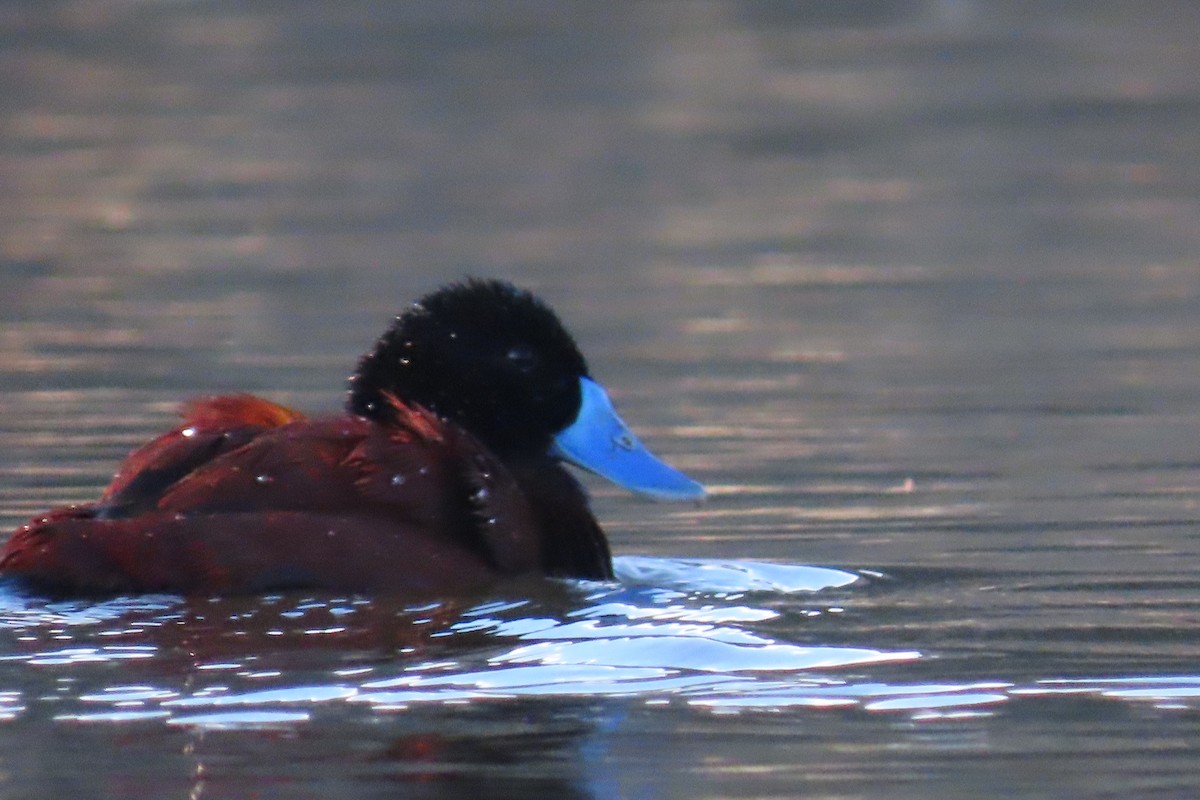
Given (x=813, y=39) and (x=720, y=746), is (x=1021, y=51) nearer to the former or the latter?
(x=813, y=39)

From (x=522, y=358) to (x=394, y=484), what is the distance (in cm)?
77

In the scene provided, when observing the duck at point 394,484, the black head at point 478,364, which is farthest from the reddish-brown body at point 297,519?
the black head at point 478,364

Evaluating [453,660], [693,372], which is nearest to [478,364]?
[453,660]

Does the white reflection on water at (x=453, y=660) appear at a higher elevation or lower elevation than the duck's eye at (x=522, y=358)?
lower

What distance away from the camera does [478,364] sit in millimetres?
6496

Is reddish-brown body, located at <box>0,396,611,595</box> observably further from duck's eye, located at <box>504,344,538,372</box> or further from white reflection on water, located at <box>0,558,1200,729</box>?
duck's eye, located at <box>504,344,538,372</box>

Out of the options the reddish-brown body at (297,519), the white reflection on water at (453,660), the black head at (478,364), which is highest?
the black head at (478,364)

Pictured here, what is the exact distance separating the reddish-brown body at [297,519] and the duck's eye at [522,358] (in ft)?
1.32

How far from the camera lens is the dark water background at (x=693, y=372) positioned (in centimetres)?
471

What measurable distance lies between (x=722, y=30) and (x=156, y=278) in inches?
516

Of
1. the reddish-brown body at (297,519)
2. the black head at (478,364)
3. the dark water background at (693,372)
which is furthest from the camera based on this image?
the black head at (478,364)

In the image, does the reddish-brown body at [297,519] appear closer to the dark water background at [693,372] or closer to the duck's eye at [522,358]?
the dark water background at [693,372]

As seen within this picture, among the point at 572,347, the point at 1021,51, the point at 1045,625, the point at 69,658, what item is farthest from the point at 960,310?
the point at 1021,51

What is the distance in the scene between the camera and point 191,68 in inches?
869
